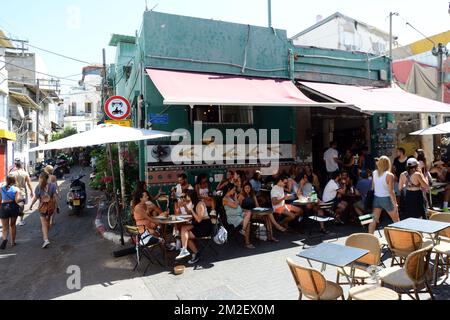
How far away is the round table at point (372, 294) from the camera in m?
3.24

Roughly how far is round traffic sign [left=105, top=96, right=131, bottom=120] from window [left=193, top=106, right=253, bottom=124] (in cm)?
214

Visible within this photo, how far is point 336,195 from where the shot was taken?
7980 millimetres

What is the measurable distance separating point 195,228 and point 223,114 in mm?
4210

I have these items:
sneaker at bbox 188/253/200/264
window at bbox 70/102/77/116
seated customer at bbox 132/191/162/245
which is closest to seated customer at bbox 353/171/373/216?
sneaker at bbox 188/253/200/264

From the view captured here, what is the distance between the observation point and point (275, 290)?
15.5 ft

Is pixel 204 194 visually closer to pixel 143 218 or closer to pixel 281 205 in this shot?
pixel 281 205

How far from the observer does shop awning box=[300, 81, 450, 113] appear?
838 cm

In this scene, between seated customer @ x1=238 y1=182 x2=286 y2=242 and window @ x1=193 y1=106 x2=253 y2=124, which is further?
window @ x1=193 y1=106 x2=253 y2=124

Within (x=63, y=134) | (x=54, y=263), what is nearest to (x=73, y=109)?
(x=63, y=134)

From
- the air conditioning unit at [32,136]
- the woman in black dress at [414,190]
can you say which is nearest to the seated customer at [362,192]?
the woman in black dress at [414,190]

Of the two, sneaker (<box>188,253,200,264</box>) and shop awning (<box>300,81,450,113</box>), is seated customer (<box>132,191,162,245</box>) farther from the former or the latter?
shop awning (<box>300,81,450,113</box>)
